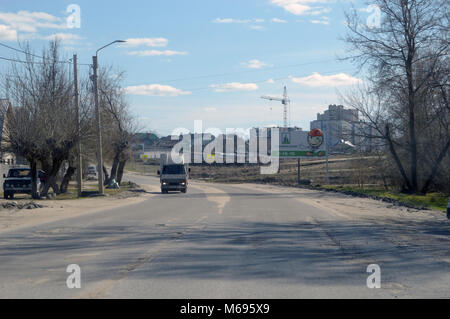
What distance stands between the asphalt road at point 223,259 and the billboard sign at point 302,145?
4593 centimetres

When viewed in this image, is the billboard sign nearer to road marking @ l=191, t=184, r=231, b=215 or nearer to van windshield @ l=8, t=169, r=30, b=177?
road marking @ l=191, t=184, r=231, b=215

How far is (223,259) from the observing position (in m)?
9.54

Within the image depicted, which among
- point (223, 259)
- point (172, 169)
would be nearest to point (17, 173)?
point (172, 169)

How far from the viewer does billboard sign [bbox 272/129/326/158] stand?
203 feet

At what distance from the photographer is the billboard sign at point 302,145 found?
6181 centimetres

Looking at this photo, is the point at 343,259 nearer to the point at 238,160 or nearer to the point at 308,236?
the point at 308,236

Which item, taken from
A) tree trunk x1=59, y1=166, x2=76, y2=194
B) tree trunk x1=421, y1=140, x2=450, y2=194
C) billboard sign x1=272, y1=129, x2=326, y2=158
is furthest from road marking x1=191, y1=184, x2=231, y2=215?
billboard sign x1=272, y1=129, x2=326, y2=158

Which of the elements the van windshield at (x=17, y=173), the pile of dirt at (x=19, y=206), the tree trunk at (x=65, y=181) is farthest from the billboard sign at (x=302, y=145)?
the pile of dirt at (x=19, y=206)

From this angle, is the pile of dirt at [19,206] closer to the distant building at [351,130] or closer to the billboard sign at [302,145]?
the distant building at [351,130]

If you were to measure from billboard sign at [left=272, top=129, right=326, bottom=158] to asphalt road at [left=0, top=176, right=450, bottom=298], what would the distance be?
45.9 metres

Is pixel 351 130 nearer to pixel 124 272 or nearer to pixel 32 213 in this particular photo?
pixel 32 213

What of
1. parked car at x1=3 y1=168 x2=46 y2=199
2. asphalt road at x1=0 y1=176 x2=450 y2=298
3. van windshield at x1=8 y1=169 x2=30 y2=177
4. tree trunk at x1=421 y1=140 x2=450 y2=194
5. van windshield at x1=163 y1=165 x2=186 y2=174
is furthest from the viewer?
van windshield at x1=163 y1=165 x2=186 y2=174

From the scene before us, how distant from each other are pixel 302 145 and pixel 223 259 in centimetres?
5403

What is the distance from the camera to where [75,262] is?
9.31 m
